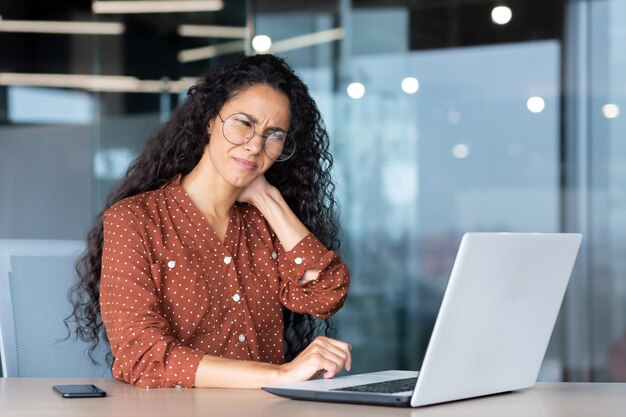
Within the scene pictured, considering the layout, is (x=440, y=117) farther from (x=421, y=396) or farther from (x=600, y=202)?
(x=421, y=396)

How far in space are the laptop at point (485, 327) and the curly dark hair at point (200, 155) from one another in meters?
0.67

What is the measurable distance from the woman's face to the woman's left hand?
0.06 metres

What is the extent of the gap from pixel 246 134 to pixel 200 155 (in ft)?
0.62

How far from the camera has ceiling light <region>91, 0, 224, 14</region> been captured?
4.90m

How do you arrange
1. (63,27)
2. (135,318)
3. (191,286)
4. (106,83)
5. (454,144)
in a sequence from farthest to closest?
(454,144)
(63,27)
(106,83)
(191,286)
(135,318)

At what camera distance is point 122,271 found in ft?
6.42

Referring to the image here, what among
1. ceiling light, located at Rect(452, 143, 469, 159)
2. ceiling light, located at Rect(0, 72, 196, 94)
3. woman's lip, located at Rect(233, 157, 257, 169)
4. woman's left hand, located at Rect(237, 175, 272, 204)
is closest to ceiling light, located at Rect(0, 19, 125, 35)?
ceiling light, located at Rect(0, 72, 196, 94)

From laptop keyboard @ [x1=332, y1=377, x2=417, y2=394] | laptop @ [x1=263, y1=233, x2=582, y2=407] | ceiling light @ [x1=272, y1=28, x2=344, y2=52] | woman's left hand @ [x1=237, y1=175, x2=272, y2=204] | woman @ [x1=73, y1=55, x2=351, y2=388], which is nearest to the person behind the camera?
laptop @ [x1=263, y1=233, x2=582, y2=407]

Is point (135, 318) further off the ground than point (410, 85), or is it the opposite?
point (410, 85)

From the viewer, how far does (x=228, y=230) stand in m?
2.26

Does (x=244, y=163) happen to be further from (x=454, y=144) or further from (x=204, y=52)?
(x=454, y=144)

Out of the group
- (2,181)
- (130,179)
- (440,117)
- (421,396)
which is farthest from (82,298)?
(440,117)

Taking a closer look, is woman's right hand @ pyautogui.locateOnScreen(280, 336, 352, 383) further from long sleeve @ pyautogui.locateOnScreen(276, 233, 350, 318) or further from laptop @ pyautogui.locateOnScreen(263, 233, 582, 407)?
long sleeve @ pyautogui.locateOnScreen(276, 233, 350, 318)

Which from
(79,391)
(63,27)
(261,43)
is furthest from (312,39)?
(79,391)
